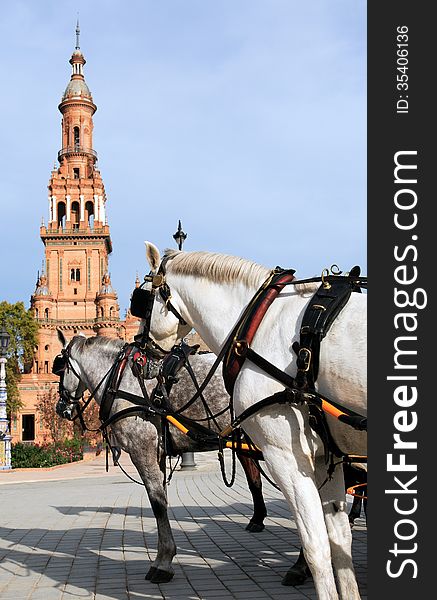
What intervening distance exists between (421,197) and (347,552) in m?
2.37

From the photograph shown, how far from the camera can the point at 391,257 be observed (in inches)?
119

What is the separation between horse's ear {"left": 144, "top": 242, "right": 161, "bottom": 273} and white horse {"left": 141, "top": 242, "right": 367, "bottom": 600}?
379mm

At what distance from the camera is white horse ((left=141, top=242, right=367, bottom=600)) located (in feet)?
12.3

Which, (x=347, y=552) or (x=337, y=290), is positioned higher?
(x=337, y=290)

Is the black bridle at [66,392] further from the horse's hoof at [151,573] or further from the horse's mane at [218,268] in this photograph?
the horse's mane at [218,268]

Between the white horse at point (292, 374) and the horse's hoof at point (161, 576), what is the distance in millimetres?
2561

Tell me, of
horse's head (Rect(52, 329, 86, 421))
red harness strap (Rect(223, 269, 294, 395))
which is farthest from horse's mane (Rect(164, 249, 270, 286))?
horse's head (Rect(52, 329, 86, 421))

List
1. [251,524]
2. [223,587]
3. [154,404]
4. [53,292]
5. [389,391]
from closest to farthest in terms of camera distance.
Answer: [389,391] → [223,587] → [154,404] → [251,524] → [53,292]

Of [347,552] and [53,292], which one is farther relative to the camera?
[53,292]

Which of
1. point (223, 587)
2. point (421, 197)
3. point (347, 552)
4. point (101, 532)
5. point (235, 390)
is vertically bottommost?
point (101, 532)

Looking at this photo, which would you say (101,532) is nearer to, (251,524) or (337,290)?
(251,524)

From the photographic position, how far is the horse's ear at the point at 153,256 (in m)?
5.12

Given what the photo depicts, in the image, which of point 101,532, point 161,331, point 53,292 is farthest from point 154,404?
point 53,292

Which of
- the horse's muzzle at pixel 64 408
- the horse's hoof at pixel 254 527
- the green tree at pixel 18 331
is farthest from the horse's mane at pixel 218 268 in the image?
the green tree at pixel 18 331
